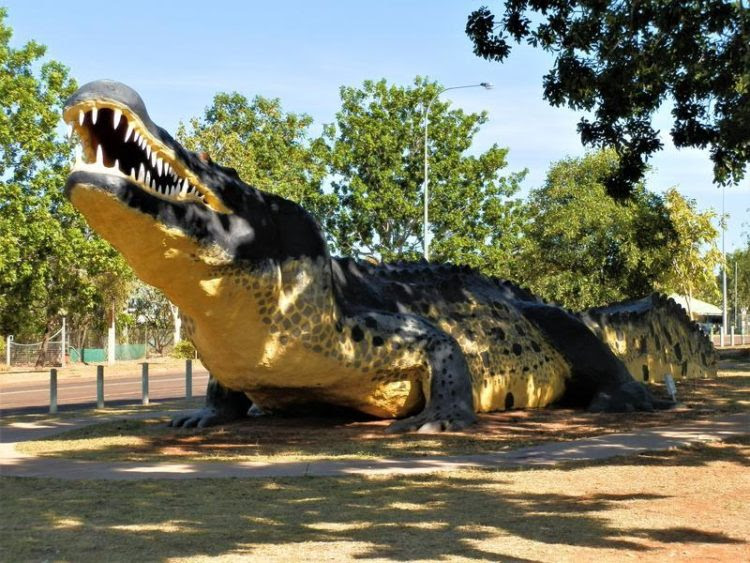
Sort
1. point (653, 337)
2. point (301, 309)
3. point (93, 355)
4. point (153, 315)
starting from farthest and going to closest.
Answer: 1. point (153, 315)
2. point (93, 355)
3. point (653, 337)
4. point (301, 309)

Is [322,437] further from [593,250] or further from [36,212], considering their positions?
[593,250]

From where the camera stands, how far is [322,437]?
10609 millimetres

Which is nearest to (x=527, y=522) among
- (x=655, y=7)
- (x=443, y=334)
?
(x=443, y=334)

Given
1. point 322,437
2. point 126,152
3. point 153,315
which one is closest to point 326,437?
point 322,437

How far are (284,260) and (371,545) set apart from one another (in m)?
5.16

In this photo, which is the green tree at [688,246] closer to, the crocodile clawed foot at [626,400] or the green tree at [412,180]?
the green tree at [412,180]

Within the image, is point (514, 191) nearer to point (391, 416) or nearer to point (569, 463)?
point (391, 416)

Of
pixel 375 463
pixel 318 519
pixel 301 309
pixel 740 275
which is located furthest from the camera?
pixel 740 275

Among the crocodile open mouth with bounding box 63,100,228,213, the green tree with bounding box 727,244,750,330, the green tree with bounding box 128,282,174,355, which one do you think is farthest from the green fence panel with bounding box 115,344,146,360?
the green tree with bounding box 727,244,750,330

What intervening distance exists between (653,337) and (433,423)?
286 inches

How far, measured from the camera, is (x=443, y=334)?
1151cm

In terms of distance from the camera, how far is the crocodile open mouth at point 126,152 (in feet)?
24.8

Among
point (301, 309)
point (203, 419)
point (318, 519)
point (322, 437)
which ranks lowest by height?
point (318, 519)

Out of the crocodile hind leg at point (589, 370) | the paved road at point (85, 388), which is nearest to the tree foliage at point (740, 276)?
the paved road at point (85, 388)
